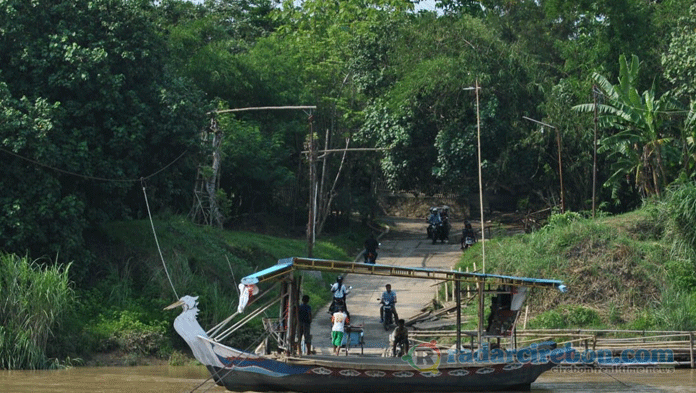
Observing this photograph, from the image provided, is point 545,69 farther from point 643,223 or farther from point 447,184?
point 643,223

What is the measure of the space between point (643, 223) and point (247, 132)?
44.4 ft

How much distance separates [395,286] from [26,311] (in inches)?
471

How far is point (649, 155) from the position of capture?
95.0ft

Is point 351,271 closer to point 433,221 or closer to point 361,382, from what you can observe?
point 361,382

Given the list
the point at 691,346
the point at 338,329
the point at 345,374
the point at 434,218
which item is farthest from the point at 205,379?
the point at 434,218

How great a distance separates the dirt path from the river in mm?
3541

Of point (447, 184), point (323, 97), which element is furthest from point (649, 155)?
point (323, 97)

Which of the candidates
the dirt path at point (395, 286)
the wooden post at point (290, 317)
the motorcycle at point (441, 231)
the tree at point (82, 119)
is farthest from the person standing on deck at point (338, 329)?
the motorcycle at point (441, 231)

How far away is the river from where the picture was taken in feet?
57.2

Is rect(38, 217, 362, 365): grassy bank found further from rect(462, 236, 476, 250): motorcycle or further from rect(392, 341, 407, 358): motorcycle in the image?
rect(462, 236, 476, 250): motorcycle

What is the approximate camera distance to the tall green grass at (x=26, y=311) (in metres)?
19.2

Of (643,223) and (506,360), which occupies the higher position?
(643,223)

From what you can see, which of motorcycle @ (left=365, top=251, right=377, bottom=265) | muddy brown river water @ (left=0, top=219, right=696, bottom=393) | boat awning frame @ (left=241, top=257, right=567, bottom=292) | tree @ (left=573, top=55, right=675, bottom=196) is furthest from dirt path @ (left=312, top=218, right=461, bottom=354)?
tree @ (left=573, top=55, right=675, bottom=196)

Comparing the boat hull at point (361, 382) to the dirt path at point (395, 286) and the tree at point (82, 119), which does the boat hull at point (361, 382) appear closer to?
the dirt path at point (395, 286)
